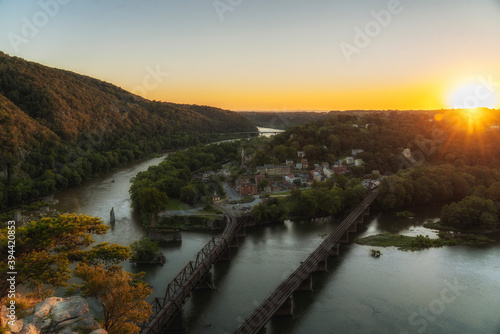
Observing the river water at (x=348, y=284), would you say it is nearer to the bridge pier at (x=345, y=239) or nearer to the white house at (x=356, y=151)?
the bridge pier at (x=345, y=239)

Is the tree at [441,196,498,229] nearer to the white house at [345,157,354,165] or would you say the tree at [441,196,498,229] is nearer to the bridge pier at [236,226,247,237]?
the bridge pier at [236,226,247,237]

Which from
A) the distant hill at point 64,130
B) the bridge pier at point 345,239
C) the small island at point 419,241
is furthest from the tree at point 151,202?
the small island at point 419,241

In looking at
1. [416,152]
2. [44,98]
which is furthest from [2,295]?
[416,152]

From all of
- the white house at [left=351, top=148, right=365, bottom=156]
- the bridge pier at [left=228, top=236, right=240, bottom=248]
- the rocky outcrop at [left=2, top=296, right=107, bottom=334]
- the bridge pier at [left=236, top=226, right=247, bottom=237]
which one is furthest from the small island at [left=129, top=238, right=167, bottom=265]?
the white house at [left=351, top=148, right=365, bottom=156]

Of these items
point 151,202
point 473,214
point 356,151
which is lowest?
point 473,214

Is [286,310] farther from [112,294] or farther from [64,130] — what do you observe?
[64,130]

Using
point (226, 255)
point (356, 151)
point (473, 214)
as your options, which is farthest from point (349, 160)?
point (226, 255)

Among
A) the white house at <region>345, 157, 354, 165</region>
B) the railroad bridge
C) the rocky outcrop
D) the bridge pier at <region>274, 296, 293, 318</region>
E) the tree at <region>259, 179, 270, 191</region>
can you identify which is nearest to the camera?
the rocky outcrop
